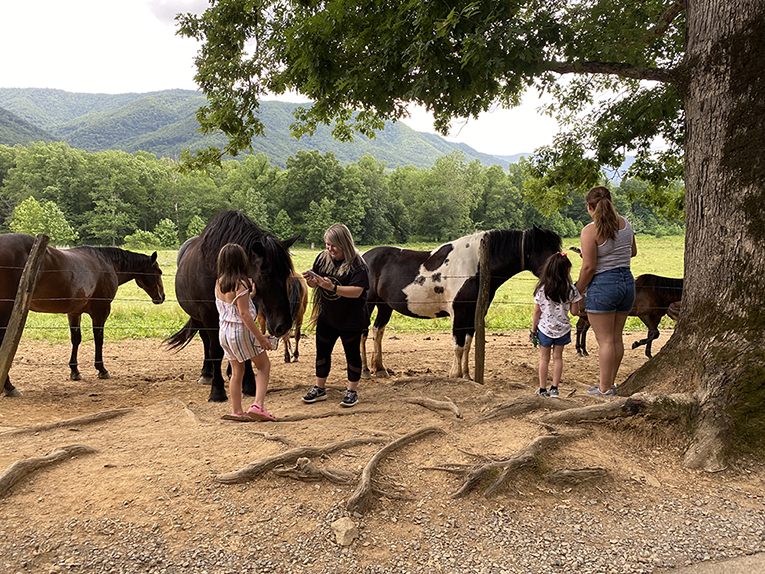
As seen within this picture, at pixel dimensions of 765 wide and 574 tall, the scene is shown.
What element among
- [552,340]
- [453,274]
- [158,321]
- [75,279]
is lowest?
[158,321]

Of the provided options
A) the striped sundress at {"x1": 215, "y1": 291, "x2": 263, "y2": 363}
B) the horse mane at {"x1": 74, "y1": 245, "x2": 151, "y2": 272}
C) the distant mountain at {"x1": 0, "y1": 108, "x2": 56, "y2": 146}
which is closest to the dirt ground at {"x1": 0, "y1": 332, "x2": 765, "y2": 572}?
the striped sundress at {"x1": 215, "y1": 291, "x2": 263, "y2": 363}

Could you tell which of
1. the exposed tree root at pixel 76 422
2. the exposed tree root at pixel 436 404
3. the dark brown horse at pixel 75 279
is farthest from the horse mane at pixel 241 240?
the dark brown horse at pixel 75 279

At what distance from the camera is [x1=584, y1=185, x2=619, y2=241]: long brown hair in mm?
4352

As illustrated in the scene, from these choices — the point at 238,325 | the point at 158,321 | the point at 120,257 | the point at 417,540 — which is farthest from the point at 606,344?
the point at 158,321

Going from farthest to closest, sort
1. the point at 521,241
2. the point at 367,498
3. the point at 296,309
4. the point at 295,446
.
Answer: the point at 296,309 < the point at 521,241 < the point at 295,446 < the point at 367,498

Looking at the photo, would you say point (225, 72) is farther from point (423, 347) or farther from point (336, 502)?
point (336, 502)

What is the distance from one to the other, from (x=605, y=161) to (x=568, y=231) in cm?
3787

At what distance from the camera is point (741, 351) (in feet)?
11.8

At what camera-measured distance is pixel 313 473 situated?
3.14m

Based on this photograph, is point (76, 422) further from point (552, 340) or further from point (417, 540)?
point (552, 340)

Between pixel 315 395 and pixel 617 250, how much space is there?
3.43 metres

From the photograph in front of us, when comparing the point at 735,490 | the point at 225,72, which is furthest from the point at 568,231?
the point at 735,490

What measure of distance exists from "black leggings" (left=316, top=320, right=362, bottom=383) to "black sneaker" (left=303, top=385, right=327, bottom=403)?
0.53 feet

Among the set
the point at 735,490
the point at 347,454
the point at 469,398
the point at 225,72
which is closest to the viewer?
the point at 735,490
